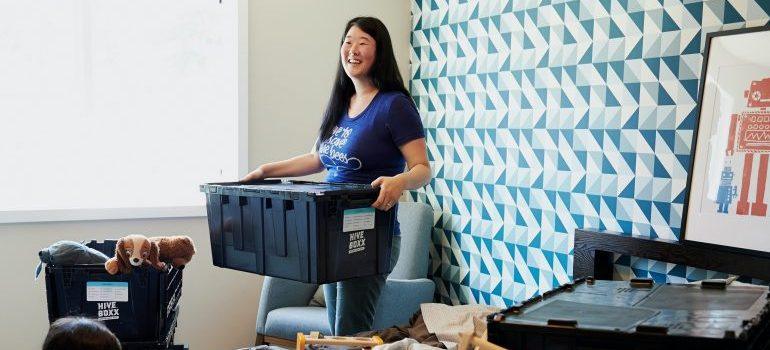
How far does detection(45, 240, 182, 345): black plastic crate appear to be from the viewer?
238 centimetres

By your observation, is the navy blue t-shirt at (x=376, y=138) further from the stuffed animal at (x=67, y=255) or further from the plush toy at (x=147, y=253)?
the stuffed animal at (x=67, y=255)

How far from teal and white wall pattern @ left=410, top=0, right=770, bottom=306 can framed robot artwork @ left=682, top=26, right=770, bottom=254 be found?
0.28 ft

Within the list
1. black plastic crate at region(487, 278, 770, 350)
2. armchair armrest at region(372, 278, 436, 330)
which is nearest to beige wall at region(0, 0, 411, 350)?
armchair armrest at region(372, 278, 436, 330)

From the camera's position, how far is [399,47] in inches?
176

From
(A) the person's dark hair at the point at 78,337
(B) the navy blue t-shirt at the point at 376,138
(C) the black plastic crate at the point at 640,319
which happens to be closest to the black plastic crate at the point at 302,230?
(B) the navy blue t-shirt at the point at 376,138

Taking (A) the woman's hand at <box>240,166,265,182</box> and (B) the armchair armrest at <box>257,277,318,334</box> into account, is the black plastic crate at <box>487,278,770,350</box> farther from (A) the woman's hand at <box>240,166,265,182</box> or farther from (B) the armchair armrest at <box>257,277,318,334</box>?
(B) the armchair armrest at <box>257,277,318,334</box>

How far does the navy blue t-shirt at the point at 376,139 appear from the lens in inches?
98.8

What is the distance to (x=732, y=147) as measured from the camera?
2.66m

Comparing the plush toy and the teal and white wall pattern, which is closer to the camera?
the plush toy

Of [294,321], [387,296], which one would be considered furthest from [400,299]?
[294,321]

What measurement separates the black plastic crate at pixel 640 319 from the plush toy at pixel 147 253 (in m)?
1.23

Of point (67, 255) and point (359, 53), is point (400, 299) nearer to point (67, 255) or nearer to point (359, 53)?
point (359, 53)

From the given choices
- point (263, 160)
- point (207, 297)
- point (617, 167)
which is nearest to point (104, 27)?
point (263, 160)

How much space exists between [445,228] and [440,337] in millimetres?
1336
